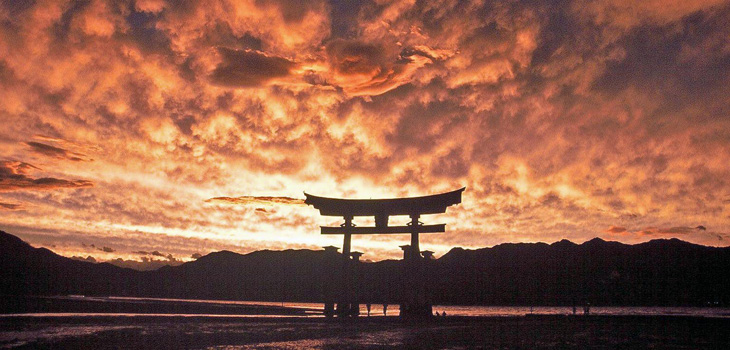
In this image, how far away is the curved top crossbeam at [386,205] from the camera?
24594mm

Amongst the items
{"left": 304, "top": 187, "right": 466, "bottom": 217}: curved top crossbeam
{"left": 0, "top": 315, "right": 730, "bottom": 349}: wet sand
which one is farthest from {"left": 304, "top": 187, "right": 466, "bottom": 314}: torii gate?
{"left": 0, "top": 315, "right": 730, "bottom": 349}: wet sand

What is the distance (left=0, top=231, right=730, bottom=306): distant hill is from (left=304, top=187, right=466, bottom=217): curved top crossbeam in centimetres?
11162

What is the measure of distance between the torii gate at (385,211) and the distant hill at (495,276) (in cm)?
11136

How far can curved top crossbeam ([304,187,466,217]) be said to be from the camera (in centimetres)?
2459

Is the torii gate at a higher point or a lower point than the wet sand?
higher

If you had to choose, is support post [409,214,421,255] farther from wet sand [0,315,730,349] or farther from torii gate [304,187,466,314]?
wet sand [0,315,730,349]

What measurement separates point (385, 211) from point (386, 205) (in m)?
0.38

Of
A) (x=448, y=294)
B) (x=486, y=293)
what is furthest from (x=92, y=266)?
(x=486, y=293)

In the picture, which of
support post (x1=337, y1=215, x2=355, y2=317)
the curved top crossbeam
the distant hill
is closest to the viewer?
the curved top crossbeam

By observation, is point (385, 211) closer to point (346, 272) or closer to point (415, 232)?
point (415, 232)

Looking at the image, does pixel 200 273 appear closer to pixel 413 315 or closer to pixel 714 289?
pixel 413 315

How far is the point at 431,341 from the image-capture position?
592 inches

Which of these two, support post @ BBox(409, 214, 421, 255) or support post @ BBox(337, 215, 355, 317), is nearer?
support post @ BBox(409, 214, 421, 255)

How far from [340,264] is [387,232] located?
3.56 meters
